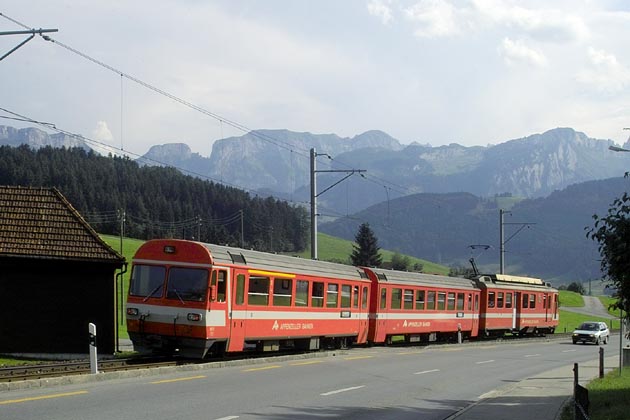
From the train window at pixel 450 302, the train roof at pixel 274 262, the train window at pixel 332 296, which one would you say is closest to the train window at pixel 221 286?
the train roof at pixel 274 262

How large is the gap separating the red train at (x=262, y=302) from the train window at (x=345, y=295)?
35 millimetres

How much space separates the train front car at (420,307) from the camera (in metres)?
33.1

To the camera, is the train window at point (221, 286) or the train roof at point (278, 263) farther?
the train roof at point (278, 263)

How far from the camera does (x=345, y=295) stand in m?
29.8

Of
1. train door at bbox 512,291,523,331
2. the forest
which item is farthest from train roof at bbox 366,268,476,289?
the forest

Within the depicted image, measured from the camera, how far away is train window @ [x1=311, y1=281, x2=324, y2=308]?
27.2m

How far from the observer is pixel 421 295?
37094 millimetres

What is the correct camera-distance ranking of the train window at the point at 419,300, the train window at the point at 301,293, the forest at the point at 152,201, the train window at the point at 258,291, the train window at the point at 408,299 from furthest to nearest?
the forest at the point at 152,201 < the train window at the point at 419,300 < the train window at the point at 408,299 < the train window at the point at 301,293 < the train window at the point at 258,291

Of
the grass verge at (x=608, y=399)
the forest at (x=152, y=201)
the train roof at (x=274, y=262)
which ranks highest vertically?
the forest at (x=152, y=201)

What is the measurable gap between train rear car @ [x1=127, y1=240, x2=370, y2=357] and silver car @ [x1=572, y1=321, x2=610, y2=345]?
27.1 metres

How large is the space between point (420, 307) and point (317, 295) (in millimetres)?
10743

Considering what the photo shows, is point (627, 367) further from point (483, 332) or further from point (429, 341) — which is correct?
point (483, 332)

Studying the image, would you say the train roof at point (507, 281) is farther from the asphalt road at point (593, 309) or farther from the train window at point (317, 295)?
the asphalt road at point (593, 309)

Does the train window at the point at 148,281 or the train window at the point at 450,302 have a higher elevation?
the train window at the point at 148,281
